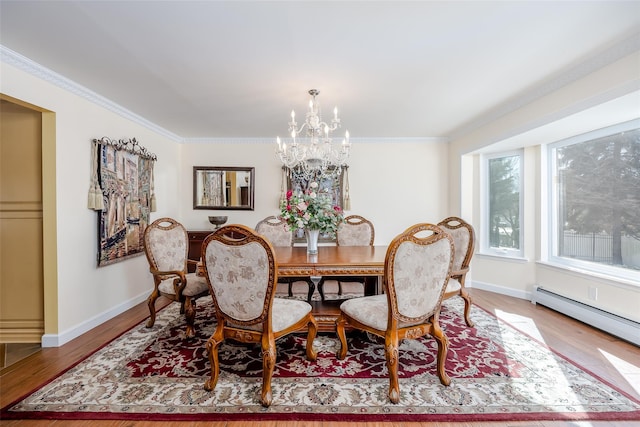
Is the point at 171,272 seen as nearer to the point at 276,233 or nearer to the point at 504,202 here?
the point at 276,233

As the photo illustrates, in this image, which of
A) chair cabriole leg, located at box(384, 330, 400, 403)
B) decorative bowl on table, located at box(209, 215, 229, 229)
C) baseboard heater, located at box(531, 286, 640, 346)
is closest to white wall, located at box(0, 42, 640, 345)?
baseboard heater, located at box(531, 286, 640, 346)

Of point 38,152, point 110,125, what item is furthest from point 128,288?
point 110,125

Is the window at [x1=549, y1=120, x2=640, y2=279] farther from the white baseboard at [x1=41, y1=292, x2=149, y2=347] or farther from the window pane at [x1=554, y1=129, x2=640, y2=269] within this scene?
the white baseboard at [x1=41, y1=292, x2=149, y2=347]

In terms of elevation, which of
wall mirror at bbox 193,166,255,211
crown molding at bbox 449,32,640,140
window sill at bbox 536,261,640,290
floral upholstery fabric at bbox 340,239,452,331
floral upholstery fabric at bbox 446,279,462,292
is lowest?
floral upholstery fabric at bbox 446,279,462,292

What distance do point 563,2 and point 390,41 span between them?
1005 millimetres

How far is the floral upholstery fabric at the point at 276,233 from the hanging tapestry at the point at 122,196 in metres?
1.57

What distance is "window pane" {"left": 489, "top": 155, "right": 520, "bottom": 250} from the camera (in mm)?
3873

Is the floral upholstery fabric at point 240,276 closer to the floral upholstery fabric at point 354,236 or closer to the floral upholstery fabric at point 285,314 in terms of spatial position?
the floral upholstery fabric at point 285,314

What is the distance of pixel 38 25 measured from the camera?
180 centimetres

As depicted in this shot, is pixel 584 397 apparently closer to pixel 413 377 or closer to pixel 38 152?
pixel 413 377

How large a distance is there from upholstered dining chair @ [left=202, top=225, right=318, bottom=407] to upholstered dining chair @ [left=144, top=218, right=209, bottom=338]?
964mm

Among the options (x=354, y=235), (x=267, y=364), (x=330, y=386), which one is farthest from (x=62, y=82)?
(x=330, y=386)

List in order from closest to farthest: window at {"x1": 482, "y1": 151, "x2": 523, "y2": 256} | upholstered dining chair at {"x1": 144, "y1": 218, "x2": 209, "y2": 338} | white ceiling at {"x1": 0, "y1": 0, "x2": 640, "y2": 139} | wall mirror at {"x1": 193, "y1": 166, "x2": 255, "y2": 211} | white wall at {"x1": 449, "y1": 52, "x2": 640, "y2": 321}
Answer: white ceiling at {"x1": 0, "y1": 0, "x2": 640, "y2": 139}
white wall at {"x1": 449, "y1": 52, "x2": 640, "y2": 321}
upholstered dining chair at {"x1": 144, "y1": 218, "x2": 209, "y2": 338}
window at {"x1": 482, "y1": 151, "x2": 523, "y2": 256}
wall mirror at {"x1": 193, "y1": 166, "x2": 255, "y2": 211}

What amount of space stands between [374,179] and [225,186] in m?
2.57
